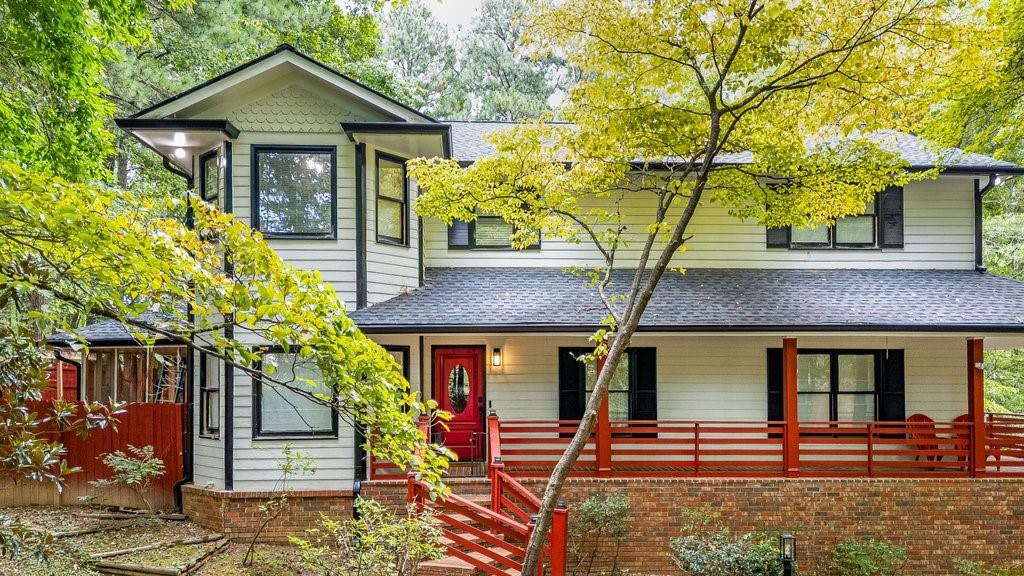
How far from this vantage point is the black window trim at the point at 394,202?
1046 centimetres

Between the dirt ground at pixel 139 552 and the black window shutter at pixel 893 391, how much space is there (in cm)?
1021

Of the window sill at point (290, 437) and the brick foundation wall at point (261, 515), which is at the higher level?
the window sill at point (290, 437)

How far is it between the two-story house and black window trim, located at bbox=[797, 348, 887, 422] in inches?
1.5

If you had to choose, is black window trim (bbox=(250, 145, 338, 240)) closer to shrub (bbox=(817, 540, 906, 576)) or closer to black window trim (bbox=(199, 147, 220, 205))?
black window trim (bbox=(199, 147, 220, 205))

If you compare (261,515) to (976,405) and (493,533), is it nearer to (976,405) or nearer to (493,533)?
(493,533)

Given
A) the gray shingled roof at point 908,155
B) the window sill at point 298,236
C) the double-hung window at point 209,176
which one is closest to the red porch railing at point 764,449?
the window sill at point 298,236

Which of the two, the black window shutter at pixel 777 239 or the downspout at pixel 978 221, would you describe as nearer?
the downspout at pixel 978 221

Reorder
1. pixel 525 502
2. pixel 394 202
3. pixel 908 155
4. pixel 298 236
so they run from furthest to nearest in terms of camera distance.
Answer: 1. pixel 908 155
2. pixel 394 202
3. pixel 298 236
4. pixel 525 502

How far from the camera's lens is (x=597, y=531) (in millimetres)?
9344

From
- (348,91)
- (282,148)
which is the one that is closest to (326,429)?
(282,148)

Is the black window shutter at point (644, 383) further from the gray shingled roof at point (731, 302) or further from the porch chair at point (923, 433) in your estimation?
the porch chair at point (923, 433)

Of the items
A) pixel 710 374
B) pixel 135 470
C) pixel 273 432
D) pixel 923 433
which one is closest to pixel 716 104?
pixel 710 374

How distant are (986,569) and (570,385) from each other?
22.9 feet

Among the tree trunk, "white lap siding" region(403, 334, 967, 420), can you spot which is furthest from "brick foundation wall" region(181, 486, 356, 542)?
the tree trunk
